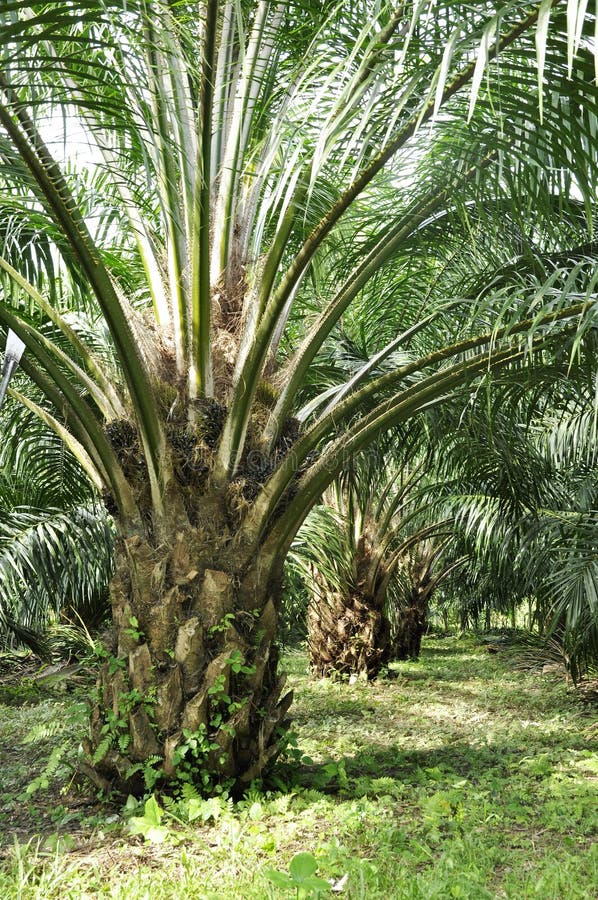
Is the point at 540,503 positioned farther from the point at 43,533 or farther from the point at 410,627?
the point at 410,627

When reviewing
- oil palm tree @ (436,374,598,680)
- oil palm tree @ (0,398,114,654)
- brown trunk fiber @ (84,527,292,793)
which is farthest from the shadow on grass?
oil palm tree @ (0,398,114,654)

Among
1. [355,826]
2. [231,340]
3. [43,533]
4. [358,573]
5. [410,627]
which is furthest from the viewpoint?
[410,627]

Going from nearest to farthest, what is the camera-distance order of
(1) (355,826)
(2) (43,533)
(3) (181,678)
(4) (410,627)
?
(1) (355,826) → (3) (181,678) → (2) (43,533) → (4) (410,627)

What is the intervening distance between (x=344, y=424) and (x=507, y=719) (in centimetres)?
297

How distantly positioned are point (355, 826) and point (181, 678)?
94cm

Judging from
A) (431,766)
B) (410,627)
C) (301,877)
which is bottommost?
(431,766)

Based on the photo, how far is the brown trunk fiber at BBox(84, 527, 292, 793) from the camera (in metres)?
3.40

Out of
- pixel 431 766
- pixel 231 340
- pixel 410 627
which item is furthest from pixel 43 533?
pixel 410 627

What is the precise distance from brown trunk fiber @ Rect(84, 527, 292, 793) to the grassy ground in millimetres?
176

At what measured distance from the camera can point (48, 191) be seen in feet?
9.21

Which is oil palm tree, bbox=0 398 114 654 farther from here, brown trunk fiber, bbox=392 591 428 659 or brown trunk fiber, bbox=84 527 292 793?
brown trunk fiber, bbox=392 591 428 659

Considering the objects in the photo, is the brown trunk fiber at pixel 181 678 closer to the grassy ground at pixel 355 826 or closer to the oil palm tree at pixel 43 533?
the grassy ground at pixel 355 826

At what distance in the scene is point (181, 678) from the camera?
3.44 metres

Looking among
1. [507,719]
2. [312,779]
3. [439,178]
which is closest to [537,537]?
[507,719]
